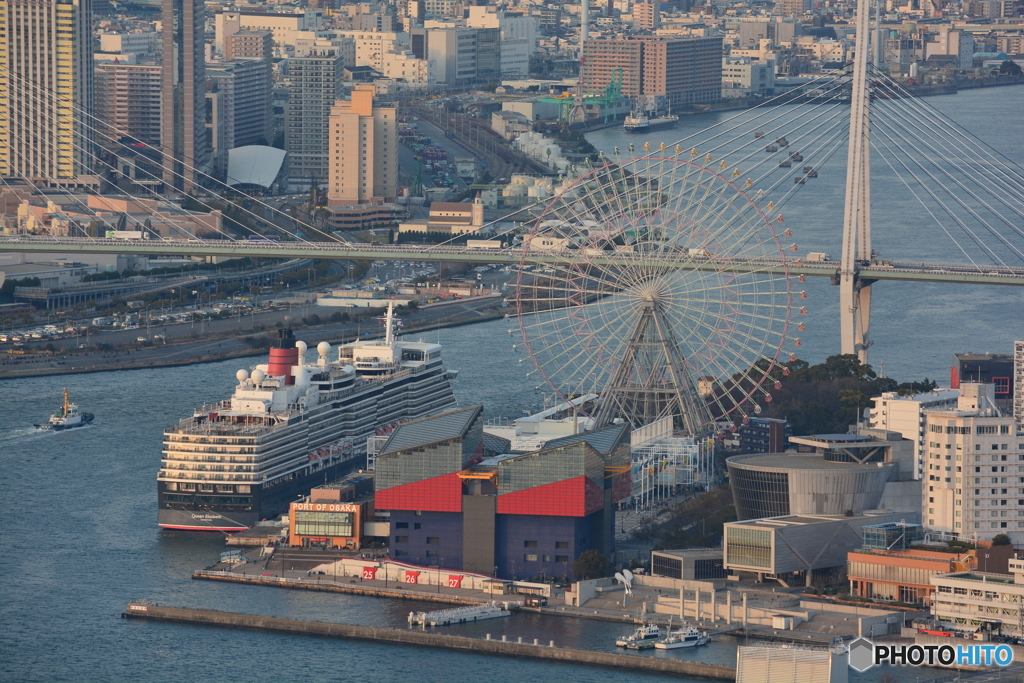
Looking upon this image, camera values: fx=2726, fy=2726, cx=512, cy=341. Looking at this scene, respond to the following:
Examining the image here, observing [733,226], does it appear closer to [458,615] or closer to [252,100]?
[458,615]

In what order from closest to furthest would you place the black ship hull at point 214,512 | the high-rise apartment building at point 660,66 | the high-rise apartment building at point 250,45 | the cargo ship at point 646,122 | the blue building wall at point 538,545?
the blue building wall at point 538,545 < the black ship hull at point 214,512 < the cargo ship at point 646,122 < the high-rise apartment building at point 250,45 < the high-rise apartment building at point 660,66

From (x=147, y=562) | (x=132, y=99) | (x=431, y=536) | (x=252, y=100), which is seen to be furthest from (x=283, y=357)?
(x=252, y=100)

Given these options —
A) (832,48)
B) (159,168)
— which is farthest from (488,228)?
(832,48)

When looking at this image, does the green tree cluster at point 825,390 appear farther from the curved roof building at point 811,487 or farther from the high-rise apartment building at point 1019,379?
the curved roof building at point 811,487

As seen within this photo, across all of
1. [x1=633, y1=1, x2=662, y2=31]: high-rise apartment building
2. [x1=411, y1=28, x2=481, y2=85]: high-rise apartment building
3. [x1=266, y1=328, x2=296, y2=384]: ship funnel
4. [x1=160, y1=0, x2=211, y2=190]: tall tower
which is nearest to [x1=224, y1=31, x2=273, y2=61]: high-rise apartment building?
[x1=411, y1=28, x2=481, y2=85]: high-rise apartment building

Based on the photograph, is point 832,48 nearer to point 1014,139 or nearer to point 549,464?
point 1014,139

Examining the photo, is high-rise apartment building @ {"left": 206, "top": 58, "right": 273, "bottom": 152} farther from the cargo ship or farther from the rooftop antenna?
the rooftop antenna

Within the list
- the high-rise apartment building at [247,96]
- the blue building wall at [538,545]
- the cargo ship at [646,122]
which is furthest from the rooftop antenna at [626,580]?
the cargo ship at [646,122]
